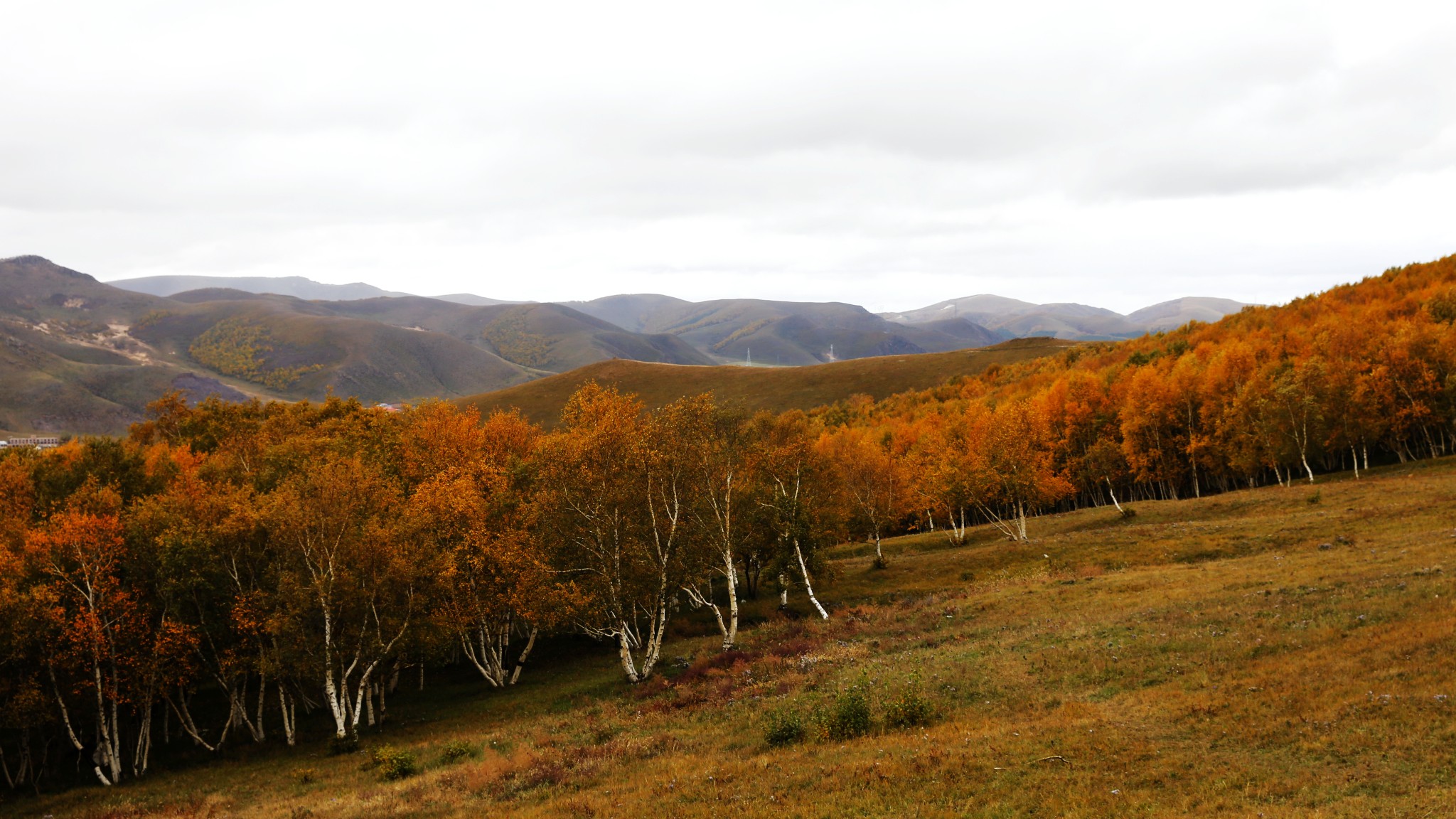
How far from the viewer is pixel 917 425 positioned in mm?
133750

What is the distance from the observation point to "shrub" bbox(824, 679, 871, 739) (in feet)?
90.4

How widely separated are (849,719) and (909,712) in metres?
2.42

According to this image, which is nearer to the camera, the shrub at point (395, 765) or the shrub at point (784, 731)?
the shrub at point (784, 731)

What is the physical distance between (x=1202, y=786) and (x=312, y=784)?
1569 inches

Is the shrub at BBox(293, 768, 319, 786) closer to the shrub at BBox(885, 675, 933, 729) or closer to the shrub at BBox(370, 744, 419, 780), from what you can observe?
the shrub at BBox(370, 744, 419, 780)

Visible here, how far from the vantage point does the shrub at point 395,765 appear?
34250 millimetres

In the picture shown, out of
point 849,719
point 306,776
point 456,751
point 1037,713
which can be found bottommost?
point 306,776

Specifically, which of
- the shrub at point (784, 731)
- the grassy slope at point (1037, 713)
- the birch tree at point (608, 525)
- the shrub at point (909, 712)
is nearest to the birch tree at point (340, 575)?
the grassy slope at point (1037, 713)

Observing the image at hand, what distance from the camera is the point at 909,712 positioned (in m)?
27.9

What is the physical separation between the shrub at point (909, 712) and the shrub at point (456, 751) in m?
21.7

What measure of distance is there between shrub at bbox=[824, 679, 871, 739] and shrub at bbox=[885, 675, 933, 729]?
93 centimetres

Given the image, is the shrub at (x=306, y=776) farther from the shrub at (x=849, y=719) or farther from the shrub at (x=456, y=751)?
the shrub at (x=849, y=719)

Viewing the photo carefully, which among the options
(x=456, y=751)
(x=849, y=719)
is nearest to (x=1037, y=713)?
(x=849, y=719)

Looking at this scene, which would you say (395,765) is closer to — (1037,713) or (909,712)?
(909,712)
